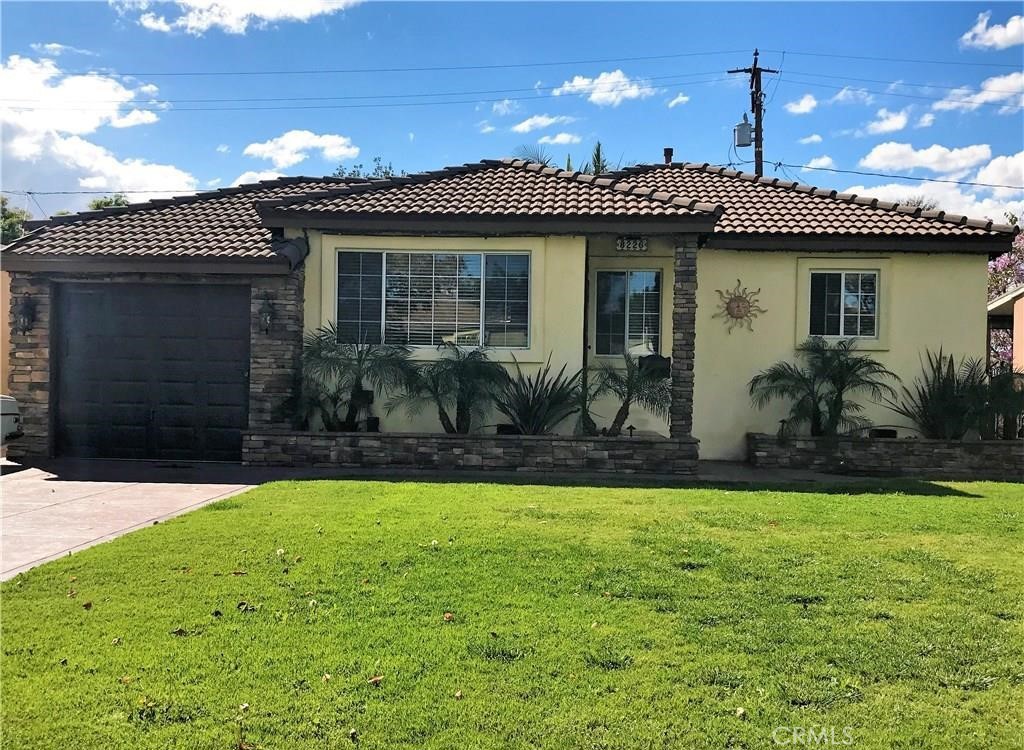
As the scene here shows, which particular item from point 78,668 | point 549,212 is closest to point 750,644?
point 78,668

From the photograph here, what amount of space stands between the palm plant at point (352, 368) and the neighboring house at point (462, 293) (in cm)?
38

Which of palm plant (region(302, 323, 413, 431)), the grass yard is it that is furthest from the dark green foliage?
palm plant (region(302, 323, 413, 431))

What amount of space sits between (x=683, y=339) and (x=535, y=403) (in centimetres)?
240

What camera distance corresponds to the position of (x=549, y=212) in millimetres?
10891

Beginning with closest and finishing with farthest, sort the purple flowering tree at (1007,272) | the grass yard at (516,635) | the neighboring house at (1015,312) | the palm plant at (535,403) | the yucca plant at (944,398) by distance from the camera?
1. the grass yard at (516,635)
2. the palm plant at (535,403)
3. the yucca plant at (944,398)
4. the neighboring house at (1015,312)
5. the purple flowering tree at (1007,272)

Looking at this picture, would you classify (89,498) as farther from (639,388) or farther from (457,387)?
(639,388)

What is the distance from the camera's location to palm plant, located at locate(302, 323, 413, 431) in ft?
35.2

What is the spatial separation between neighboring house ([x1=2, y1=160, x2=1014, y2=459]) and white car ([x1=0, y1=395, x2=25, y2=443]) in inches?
22.0

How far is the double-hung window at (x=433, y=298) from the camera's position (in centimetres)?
1155

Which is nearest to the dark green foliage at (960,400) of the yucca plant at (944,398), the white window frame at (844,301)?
the yucca plant at (944,398)

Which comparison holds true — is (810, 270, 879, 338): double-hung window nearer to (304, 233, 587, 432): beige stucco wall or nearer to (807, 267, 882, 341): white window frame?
(807, 267, 882, 341): white window frame

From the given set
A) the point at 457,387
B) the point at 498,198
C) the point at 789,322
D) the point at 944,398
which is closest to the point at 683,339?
the point at 789,322

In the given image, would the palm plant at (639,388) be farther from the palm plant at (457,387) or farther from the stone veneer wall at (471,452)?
the palm plant at (457,387)

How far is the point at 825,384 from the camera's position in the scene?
465 inches
